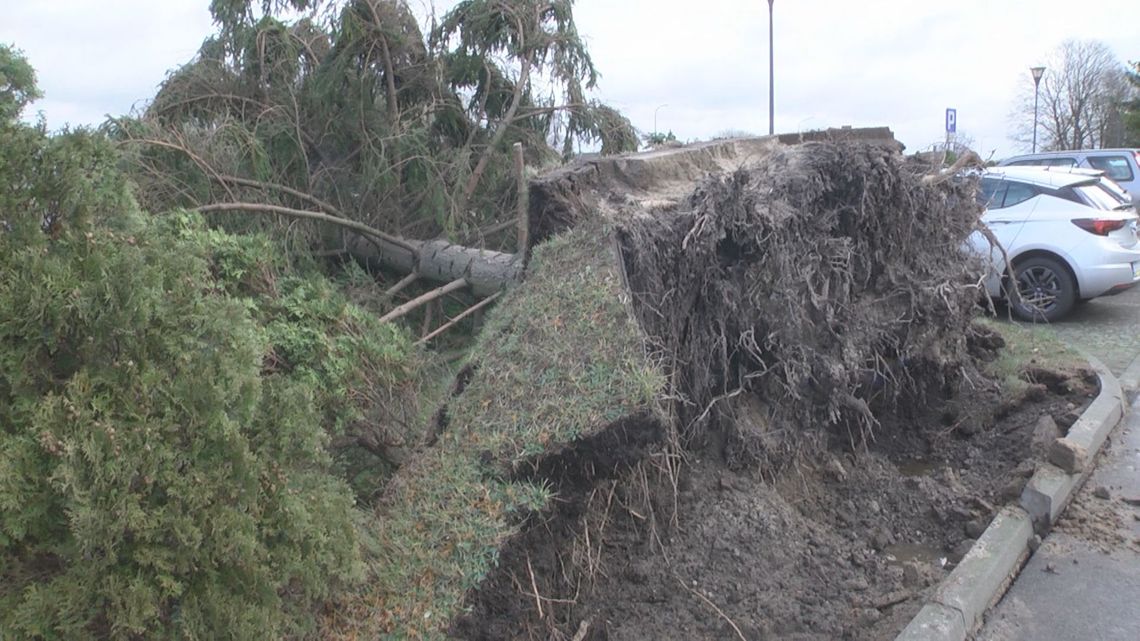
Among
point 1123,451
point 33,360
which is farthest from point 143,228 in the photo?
point 1123,451

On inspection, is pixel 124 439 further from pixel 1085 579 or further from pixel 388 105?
pixel 388 105

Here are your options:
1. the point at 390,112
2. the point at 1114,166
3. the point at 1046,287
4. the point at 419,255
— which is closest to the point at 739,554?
the point at 419,255

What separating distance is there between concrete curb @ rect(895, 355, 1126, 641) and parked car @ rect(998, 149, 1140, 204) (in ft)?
41.6

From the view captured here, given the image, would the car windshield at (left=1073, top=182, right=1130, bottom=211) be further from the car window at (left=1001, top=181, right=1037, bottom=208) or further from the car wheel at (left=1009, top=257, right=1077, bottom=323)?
the car wheel at (left=1009, top=257, right=1077, bottom=323)

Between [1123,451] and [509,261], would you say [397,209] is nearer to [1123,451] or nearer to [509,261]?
[509,261]

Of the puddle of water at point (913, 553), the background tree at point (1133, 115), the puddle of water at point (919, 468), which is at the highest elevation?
the background tree at point (1133, 115)

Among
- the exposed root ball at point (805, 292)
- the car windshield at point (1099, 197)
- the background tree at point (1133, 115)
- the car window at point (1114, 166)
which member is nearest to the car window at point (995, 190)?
the car windshield at point (1099, 197)

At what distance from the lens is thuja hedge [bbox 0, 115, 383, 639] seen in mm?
2309

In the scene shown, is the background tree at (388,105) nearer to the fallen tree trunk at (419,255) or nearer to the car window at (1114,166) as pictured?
the fallen tree trunk at (419,255)

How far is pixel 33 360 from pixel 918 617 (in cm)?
349

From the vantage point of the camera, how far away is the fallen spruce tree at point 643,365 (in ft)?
11.1

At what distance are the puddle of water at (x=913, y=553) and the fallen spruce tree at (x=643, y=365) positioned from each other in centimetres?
76

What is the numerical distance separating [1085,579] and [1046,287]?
6358mm

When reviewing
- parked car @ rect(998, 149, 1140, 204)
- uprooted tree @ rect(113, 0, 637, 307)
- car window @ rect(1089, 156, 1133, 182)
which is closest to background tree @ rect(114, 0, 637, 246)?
uprooted tree @ rect(113, 0, 637, 307)
